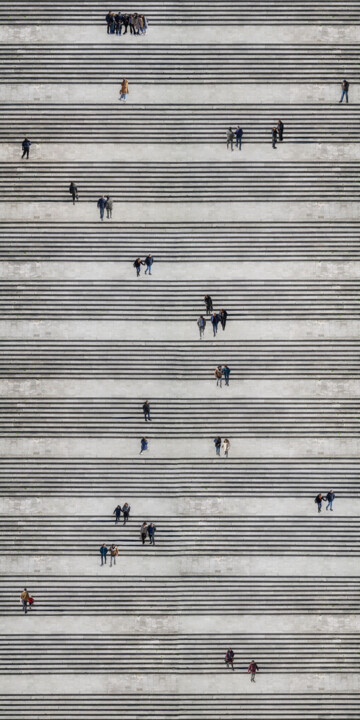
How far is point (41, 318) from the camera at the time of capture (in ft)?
224

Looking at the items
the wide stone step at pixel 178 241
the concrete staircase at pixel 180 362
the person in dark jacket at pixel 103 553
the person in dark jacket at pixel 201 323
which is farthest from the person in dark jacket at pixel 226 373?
the person in dark jacket at pixel 103 553

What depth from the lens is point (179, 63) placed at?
228 ft

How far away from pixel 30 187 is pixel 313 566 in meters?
19.4

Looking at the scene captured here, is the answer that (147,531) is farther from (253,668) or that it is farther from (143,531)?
(253,668)

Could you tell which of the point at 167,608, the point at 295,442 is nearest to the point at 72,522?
the point at 167,608

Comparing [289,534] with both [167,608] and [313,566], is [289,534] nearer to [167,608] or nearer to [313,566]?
[313,566]

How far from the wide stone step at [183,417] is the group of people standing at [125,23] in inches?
613

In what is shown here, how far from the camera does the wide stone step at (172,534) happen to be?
219 ft

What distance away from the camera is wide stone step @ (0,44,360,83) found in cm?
6962

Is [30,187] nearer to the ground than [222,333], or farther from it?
farther from it

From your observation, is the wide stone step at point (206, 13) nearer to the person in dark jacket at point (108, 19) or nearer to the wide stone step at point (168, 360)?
the person in dark jacket at point (108, 19)

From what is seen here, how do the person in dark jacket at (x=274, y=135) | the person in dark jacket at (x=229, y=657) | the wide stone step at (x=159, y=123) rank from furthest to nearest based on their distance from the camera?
the wide stone step at (x=159, y=123) → the person in dark jacket at (x=274, y=135) → the person in dark jacket at (x=229, y=657)

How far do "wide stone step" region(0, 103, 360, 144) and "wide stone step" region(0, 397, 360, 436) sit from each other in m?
11.0

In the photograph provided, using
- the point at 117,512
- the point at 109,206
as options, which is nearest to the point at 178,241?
the point at 109,206
